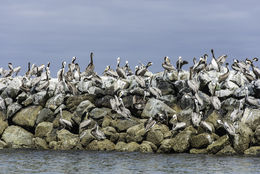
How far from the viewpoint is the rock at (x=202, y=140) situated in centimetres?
2755

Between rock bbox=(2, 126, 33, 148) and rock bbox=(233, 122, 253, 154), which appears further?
rock bbox=(2, 126, 33, 148)

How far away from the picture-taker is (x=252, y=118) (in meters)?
28.5

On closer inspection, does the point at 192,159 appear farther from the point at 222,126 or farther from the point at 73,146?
the point at 73,146

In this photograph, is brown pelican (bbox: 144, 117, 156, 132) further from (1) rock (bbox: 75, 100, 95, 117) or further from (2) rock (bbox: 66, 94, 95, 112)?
(2) rock (bbox: 66, 94, 95, 112)

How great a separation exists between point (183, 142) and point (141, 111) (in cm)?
488

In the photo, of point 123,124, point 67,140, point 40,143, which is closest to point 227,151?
point 123,124

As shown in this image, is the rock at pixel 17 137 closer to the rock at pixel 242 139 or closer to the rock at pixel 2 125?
the rock at pixel 2 125

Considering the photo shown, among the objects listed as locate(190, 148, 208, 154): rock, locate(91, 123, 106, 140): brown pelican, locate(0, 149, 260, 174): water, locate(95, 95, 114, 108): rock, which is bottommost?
locate(0, 149, 260, 174): water

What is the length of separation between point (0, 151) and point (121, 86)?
29.2 feet

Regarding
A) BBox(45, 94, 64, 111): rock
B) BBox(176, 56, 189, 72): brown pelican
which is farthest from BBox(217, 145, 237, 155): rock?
BBox(45, 94, 64, 111): rock

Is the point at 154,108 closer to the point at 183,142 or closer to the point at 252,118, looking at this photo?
the point at 183,142

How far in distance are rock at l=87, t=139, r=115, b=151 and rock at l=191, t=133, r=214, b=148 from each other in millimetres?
4967

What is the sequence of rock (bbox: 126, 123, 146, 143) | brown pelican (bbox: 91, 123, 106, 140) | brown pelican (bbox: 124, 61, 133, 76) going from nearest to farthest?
rock (bbox: 126, 123, 146, 143), brown pelican (bbox: 91, 123, 106, 140), brown pelican (bbox: 124, 61, 133, 76)

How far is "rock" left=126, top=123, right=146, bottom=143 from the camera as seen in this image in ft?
96.3
